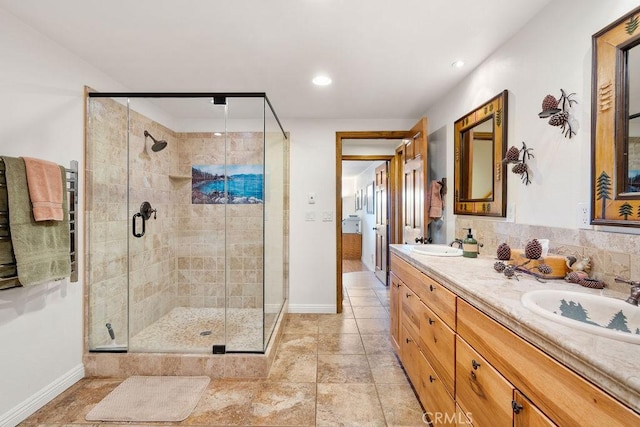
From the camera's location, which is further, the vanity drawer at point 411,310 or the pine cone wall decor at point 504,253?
the vanity drawer at point 411,310

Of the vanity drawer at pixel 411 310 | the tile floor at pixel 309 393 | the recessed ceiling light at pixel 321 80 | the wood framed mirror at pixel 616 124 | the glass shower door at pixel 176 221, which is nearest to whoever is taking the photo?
the wood framed mirror at pixel 616 124

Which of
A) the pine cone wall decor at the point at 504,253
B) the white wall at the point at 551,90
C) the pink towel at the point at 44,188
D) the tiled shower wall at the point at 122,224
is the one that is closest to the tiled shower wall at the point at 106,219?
the tiled shower wall at the point at 122,224

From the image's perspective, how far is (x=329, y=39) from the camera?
71.4 inches

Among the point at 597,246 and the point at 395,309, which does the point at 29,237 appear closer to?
the point at 395,309

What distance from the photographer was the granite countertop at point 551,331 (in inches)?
23.0

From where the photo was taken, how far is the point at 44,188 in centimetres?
164

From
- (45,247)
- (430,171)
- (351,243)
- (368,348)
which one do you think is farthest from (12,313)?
(351,243)

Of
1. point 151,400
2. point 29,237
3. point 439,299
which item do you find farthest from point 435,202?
point 29,237

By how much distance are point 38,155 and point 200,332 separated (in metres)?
1.82

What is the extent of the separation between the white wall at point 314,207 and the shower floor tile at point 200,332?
2.38 feet

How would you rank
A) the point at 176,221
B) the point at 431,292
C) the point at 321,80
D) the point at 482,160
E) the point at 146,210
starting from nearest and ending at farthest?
the point at 431,292 < the point at 482,160 < the point at 321,80 < the point at 146,210 < the point at 176,221

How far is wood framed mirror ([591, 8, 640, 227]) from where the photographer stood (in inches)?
42.6

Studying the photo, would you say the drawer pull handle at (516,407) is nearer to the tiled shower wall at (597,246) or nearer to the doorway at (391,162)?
the tiled shower wall at (597,246)

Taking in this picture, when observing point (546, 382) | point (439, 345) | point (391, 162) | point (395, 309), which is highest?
point (391, 162)
